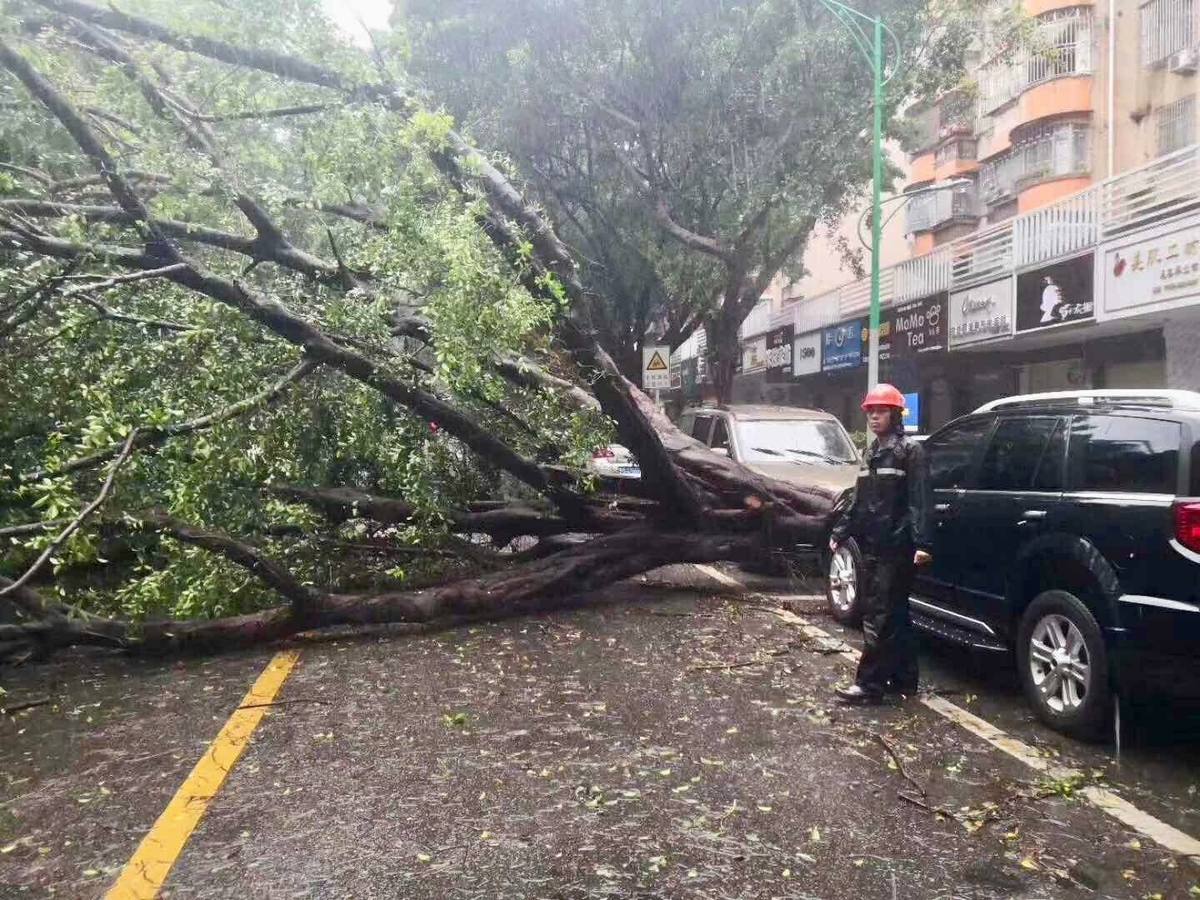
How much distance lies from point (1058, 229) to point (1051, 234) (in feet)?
0.69

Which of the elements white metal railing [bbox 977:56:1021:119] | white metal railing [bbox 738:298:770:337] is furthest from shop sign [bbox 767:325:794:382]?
white metal railing [bbox 977:56:1021:119]

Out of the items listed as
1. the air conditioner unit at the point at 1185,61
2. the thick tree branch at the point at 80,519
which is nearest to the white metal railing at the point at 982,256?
the air conditioner unit at the point at 1185,61

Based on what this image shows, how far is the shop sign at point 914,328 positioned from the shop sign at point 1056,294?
9.62 ft

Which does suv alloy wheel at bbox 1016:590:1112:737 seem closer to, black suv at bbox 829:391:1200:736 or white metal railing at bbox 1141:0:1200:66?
black suv at bbox 829:391:1200:736

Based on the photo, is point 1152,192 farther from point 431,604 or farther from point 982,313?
point 431,604

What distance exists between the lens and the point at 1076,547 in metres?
5.27

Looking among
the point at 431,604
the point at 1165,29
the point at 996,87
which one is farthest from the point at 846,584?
the point at 996,87

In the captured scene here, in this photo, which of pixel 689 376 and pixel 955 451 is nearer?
pixel 955 451

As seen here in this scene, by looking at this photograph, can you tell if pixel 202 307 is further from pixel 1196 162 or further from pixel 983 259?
pixel 983 259

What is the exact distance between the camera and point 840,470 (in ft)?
37.5

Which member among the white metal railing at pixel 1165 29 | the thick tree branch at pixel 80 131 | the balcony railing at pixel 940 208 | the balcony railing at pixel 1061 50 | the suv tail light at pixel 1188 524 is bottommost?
the suv tail light at pixel 1188 524

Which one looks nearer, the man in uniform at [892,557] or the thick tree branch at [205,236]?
the man in uniform at [892,557]

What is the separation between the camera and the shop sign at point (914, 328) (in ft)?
69.5

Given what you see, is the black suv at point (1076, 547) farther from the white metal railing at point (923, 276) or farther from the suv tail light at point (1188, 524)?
the white metal railing at point (923, 276)
